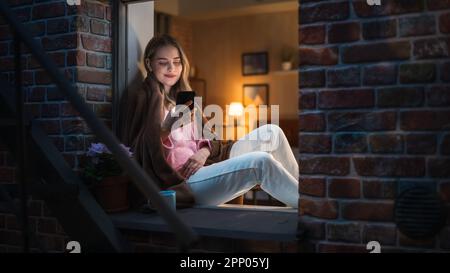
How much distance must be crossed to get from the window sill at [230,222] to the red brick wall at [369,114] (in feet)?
0.48

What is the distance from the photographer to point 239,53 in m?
7.88

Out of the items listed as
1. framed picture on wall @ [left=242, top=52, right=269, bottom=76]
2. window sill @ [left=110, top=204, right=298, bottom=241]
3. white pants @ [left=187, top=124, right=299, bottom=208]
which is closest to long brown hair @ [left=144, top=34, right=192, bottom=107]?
white pants @ [left=187, top=124, right=299, bottom=208]

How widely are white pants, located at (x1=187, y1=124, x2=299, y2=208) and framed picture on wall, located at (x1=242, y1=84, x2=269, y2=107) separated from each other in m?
4.94

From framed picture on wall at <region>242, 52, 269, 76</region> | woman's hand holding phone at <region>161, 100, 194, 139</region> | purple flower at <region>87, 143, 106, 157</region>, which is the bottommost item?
purple flower at <region>87, 143, 106, 157</region>

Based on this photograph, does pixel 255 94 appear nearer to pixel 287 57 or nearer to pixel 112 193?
pixel 287 57

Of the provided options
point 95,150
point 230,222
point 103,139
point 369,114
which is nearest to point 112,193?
point 95,150

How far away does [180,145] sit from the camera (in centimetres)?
265

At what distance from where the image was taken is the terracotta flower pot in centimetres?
232

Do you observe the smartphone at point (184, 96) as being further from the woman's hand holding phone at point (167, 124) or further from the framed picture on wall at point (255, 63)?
the framed picture on wall at point (255, 63)

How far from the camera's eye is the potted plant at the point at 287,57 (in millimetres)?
7398

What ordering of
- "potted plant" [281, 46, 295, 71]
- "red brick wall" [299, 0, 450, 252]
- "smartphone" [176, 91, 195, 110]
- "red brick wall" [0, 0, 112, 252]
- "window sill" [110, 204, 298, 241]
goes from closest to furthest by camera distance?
1. "red brick wall" [299, 0, 450, 252]
2. "window sill" [110, 204, 298, 241]
3. "red brick wall" [0, 0, 112, 252]
4. "smartphone" [176, 91, 195, 110]
5. "potted plant" [281, 46, 295, 71]

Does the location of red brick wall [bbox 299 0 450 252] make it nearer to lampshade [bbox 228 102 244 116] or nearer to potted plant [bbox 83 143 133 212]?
potted plant [bbox 83 143 133 212]
